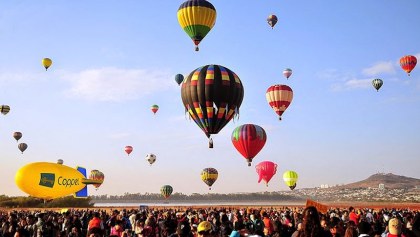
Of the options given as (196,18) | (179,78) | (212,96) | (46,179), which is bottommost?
(46,179)

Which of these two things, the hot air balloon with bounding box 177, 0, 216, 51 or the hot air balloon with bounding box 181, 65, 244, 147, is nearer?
the hot air balloon with bounding box 181, 65, 244, 147

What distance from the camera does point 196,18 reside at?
35.4 metres

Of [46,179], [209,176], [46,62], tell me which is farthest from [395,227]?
[46,62]

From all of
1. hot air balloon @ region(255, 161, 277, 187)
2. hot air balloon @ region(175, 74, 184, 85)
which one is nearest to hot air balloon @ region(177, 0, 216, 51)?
hot air balloon @ region(175, 74, 184, 85)

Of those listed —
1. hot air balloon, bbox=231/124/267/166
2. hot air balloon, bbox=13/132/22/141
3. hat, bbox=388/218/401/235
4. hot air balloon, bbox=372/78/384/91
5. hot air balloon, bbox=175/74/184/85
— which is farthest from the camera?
hot air balloon, bbox=13/132/22/141

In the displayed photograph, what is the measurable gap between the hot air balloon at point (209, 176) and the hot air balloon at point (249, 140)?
55.8 feet

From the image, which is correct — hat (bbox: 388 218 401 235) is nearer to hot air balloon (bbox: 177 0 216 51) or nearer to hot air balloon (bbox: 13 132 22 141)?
hot air balloon (bbox: 177 0 216 51)

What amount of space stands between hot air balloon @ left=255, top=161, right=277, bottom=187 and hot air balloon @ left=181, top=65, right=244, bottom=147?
1890 cm

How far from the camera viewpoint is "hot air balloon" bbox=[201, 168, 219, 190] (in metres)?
57.6

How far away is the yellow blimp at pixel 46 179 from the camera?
32.0 metres

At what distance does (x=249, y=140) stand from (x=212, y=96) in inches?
386

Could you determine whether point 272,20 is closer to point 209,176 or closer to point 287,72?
point 287,72

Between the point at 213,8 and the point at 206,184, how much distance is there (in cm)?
2745

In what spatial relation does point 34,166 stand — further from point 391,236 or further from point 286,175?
point 286,175
